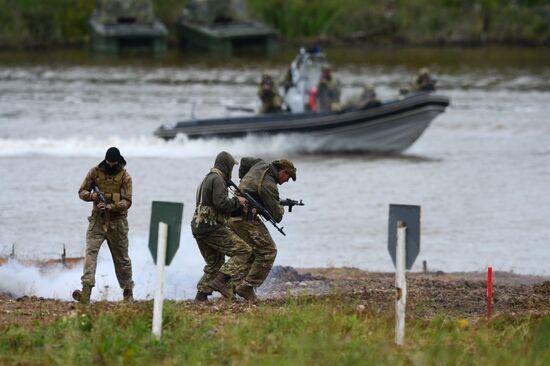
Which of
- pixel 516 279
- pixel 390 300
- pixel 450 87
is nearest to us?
pixel 390 300

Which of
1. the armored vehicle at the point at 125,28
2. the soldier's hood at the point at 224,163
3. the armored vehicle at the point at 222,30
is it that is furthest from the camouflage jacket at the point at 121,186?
the armored vehicle at the point at 125,28

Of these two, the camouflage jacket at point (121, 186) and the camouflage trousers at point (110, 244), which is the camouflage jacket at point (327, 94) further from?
the camouflage jacket at point (121, 186)

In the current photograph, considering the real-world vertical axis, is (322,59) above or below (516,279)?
above

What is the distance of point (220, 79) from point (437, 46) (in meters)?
16.9

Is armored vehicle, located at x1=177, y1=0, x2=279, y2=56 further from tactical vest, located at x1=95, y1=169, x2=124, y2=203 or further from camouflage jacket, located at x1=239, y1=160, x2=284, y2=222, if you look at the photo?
tactical vest, located at x1=95, y1=169, x2=124, y2=203

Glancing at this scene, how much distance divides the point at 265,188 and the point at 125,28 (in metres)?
48.7

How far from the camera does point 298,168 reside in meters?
27.5

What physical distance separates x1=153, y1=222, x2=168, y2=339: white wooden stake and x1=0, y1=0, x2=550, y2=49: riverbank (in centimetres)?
5371

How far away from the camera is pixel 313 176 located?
2642cm

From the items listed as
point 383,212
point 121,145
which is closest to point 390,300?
point 383,212

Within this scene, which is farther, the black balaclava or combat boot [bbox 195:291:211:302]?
combat boot [bbox 195:291:211:302]

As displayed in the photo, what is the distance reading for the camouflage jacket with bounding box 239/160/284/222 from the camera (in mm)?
12617

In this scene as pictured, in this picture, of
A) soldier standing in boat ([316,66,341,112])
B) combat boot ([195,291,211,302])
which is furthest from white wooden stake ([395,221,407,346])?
soldier standing in boat ([316,66,341,112])

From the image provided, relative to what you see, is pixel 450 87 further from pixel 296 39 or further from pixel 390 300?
pixel 390 300
